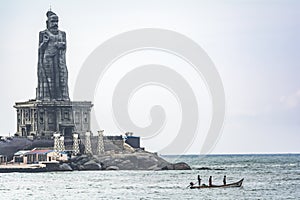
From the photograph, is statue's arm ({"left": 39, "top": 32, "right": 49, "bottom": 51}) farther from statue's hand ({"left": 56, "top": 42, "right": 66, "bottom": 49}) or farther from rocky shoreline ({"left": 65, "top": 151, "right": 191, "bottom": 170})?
rocky shoreline ({"left": 65, "top": 151, "right": 191, "bottom": 170})

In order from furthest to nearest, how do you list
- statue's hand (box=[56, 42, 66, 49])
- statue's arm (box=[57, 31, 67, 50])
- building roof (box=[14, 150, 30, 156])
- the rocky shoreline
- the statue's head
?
statue's arm (box=[57, 31, 67, 50]) < statue's hand (box=[56, 42, 66, 49]) < the statue's head < building roof (box=[14, 150, 30, 156]) < the rocky shoreline

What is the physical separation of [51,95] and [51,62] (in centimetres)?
604

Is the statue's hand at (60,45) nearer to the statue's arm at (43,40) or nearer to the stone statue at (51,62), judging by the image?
the stone statue at (51,62)

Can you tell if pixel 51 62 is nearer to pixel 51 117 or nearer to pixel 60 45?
pixel 60 45

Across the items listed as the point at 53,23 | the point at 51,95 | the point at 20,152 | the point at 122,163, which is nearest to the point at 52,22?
the point at 53,23

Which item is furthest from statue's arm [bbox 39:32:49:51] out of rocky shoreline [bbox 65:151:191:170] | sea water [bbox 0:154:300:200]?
sea water [bbox 0:154:300:200]

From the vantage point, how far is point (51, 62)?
646 ft

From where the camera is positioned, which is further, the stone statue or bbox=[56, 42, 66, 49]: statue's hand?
bbox=[56, 42, 66, 49]: statue's hand

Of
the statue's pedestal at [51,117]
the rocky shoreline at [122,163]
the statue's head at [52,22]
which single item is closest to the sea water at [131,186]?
the rocky shoreline at [122,163]

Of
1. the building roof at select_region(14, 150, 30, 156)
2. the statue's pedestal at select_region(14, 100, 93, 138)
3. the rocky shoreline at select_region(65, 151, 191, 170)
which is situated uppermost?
the statue's pedestal at select_region(14, 100, 93, 138)

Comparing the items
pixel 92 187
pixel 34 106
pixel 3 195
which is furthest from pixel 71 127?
pixel 3 195

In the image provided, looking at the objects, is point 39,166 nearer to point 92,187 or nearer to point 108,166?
point 108,166

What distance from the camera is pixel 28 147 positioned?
613 feet

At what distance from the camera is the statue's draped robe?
19638 centimetres
